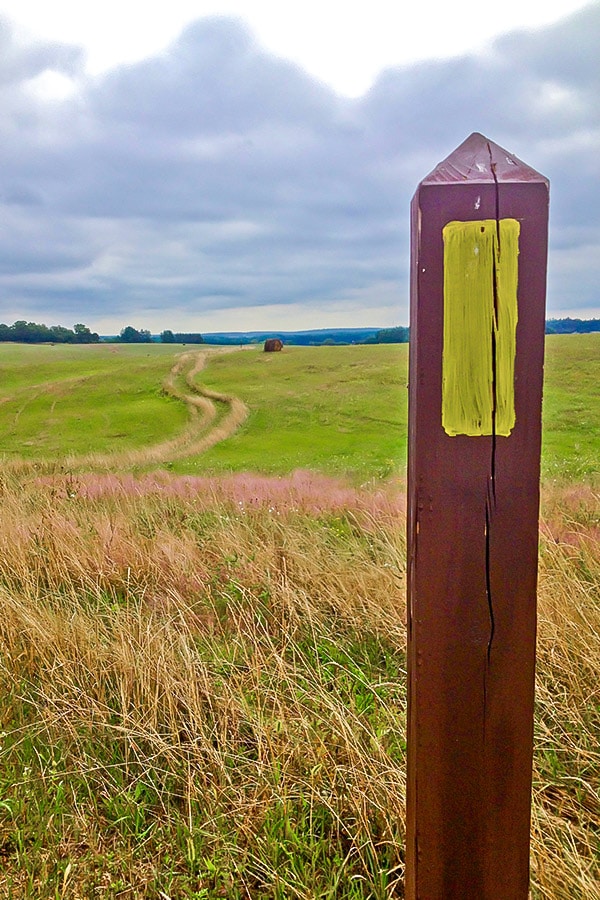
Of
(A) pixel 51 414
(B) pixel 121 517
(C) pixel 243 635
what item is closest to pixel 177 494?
(B) pixel 121 517

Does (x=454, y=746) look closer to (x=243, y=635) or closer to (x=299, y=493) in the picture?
(x=243, y=635)

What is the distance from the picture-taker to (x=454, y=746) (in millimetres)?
1251

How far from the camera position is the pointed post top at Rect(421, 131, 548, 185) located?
110cm

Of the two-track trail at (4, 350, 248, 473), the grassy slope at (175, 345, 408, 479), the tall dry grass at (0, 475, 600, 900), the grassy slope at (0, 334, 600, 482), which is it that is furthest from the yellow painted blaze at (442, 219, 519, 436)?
the two-track trail at (4, 350, 248, 473)

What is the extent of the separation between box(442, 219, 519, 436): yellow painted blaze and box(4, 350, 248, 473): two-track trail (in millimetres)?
9670

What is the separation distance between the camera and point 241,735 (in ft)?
8.41

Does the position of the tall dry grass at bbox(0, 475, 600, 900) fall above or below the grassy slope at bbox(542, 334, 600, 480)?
below

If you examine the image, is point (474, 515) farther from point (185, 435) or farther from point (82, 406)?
point (82, 406)

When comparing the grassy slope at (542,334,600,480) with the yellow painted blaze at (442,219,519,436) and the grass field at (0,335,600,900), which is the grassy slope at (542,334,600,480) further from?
the yellow painted blaze at (442,219,519,436)

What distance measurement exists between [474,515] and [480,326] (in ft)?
1.26

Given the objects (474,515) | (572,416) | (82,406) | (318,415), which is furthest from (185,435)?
(474,515)

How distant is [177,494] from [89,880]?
222 inches

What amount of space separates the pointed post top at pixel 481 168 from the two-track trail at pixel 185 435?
9.71 metres

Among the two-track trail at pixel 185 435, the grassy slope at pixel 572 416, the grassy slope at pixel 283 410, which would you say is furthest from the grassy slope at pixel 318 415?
the grassy slope at pixel 572 416
